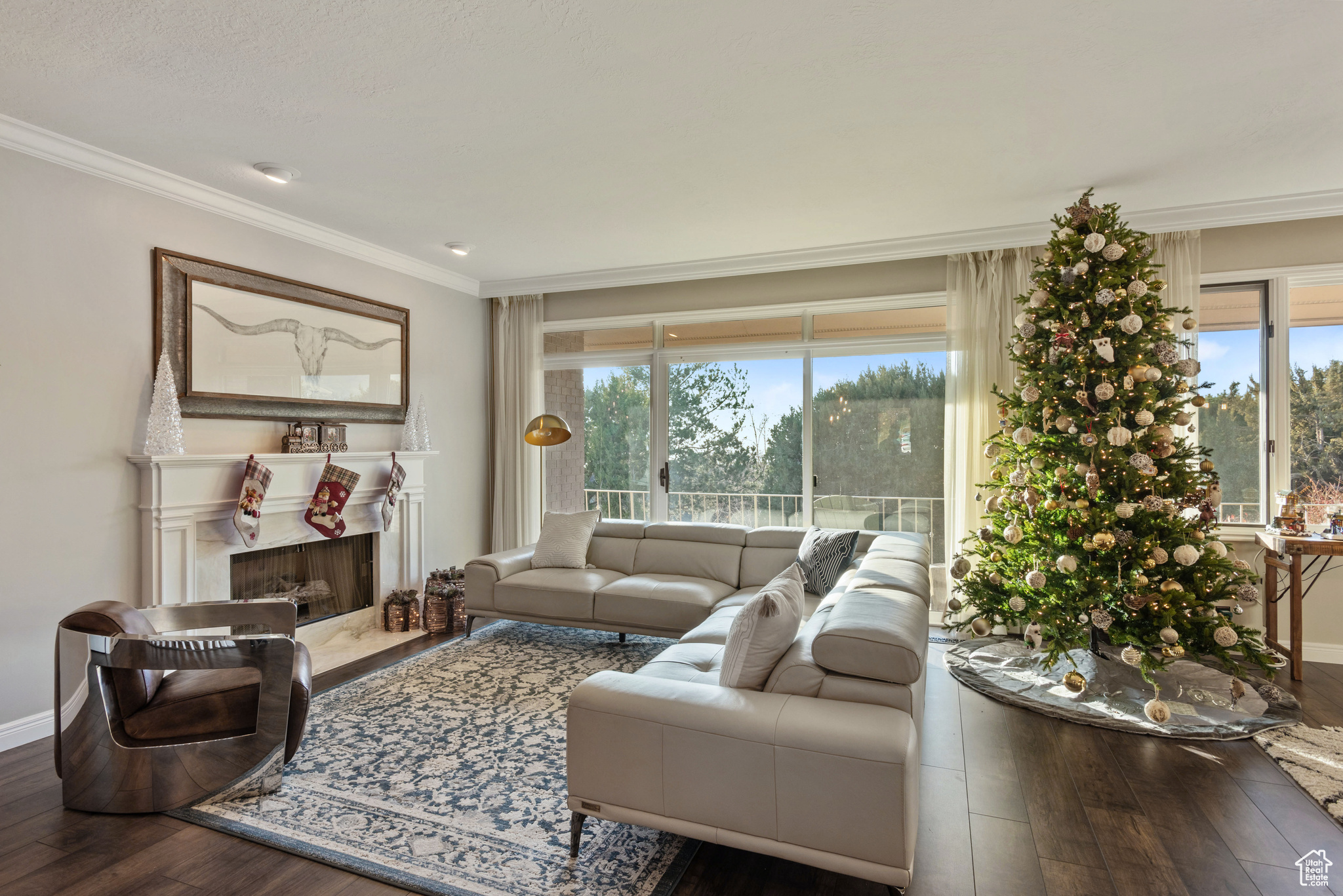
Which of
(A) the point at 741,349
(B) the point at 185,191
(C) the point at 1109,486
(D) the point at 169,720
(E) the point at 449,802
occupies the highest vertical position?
(B) the point at 185,191

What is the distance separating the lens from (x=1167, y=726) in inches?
116

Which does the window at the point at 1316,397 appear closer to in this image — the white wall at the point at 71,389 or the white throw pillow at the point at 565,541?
the white throw pillow at the point at 565,541

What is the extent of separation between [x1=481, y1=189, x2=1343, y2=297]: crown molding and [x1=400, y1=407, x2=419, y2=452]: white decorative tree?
1.43 metres

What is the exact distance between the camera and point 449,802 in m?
2.39

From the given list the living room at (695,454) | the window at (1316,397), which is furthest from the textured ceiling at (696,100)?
the window at (1316,397)

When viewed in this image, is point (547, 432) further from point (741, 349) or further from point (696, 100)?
point (696, 100)

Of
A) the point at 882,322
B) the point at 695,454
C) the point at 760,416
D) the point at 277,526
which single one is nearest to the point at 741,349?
the point at 760,416

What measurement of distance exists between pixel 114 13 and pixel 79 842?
263 cm

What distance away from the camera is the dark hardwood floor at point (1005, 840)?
1.93 m

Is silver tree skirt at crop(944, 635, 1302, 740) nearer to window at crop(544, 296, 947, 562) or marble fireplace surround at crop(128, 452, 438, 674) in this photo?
window at crop(544, 296, 947, 562)

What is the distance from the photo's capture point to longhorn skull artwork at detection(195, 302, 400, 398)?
3.95 meters

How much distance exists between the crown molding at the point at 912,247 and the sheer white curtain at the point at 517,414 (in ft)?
0.79

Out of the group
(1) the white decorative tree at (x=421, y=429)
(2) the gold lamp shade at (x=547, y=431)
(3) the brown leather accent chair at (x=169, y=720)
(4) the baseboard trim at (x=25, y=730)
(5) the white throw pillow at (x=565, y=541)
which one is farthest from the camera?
(1) the white decorative tree at (x=421, y=429)

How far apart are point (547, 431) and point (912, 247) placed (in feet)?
9.38
